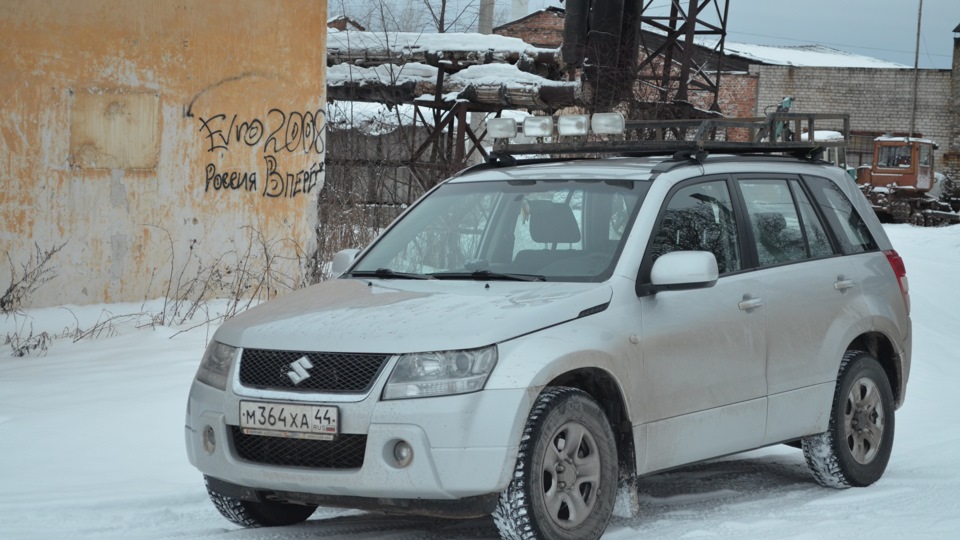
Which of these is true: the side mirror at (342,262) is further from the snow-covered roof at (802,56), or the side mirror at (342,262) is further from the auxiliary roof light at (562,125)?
the snow-covered roof at (802,56)

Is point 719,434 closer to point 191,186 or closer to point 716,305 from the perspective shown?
point 716,305

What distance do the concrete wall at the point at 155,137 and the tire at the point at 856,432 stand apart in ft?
22.2

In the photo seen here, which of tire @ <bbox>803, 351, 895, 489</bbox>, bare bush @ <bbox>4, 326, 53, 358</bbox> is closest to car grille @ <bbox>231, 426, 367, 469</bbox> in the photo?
tire @ <bbox>803, 351, 895, 489</bbox>

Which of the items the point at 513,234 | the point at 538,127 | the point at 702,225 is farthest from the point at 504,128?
the point at 702,225

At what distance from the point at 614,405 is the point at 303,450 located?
130cm

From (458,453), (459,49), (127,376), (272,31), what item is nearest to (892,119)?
(459,49)

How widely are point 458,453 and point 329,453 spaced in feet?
1.66

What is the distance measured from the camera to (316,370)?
464cm

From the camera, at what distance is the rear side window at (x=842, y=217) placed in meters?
6.76

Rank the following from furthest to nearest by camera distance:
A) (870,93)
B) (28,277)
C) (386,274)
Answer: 1. (870,93)
2. (28,277)
3. (386,274)

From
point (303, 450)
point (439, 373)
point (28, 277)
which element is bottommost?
point (28, 277)

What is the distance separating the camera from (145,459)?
6852 millimetres

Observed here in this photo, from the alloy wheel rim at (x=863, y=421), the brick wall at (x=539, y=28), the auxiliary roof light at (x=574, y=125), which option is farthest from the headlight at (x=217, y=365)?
the brick wall at (x=539, y=28)

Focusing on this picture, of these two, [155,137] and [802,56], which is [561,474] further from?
[802,56]
